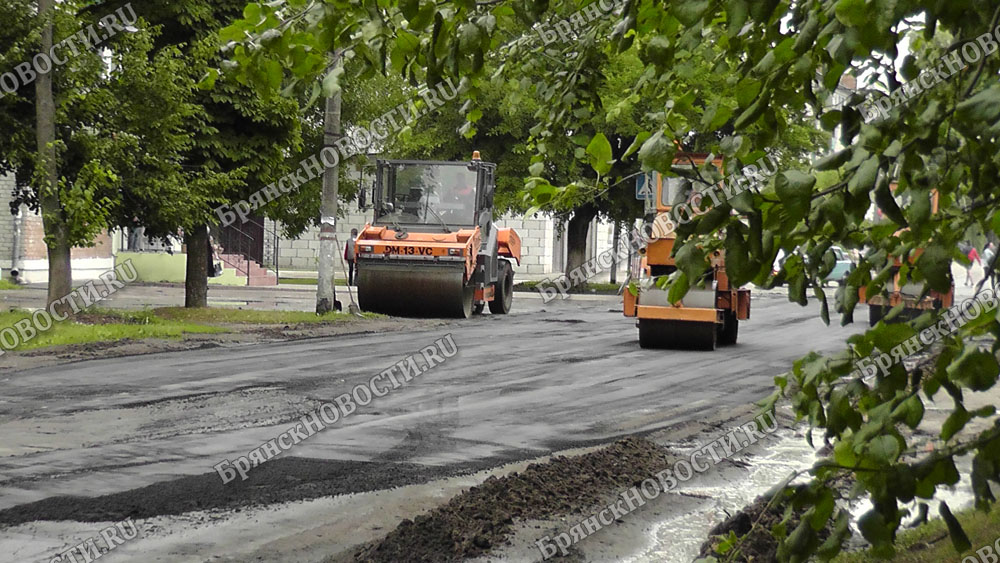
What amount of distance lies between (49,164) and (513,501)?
12.4 meters

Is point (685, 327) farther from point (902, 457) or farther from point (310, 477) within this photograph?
point (902, 457)

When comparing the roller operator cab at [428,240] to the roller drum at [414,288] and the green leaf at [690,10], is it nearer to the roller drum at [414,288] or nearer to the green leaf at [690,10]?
the roller drum at [414,288]

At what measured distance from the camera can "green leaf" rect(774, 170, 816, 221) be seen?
69.2 inches

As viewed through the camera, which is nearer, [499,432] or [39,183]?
[499,432]

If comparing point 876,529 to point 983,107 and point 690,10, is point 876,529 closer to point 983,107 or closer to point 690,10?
point 983,107

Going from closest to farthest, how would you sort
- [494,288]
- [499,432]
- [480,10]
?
[480,10], [499,432], [494,288]

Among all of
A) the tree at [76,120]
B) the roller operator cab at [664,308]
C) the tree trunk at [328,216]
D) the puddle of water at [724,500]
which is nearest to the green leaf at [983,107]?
the puddle of water at [724,500]

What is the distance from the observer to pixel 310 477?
6.80 m

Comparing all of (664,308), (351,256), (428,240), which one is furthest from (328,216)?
(664,308)

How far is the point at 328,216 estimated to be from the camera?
20.3 metres

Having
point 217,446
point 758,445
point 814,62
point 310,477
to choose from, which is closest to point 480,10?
point 814,62

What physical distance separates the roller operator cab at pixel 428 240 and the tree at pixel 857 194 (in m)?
17.4

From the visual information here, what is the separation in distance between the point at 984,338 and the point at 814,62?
622mm

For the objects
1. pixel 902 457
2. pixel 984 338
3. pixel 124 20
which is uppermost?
pixel 124 20
